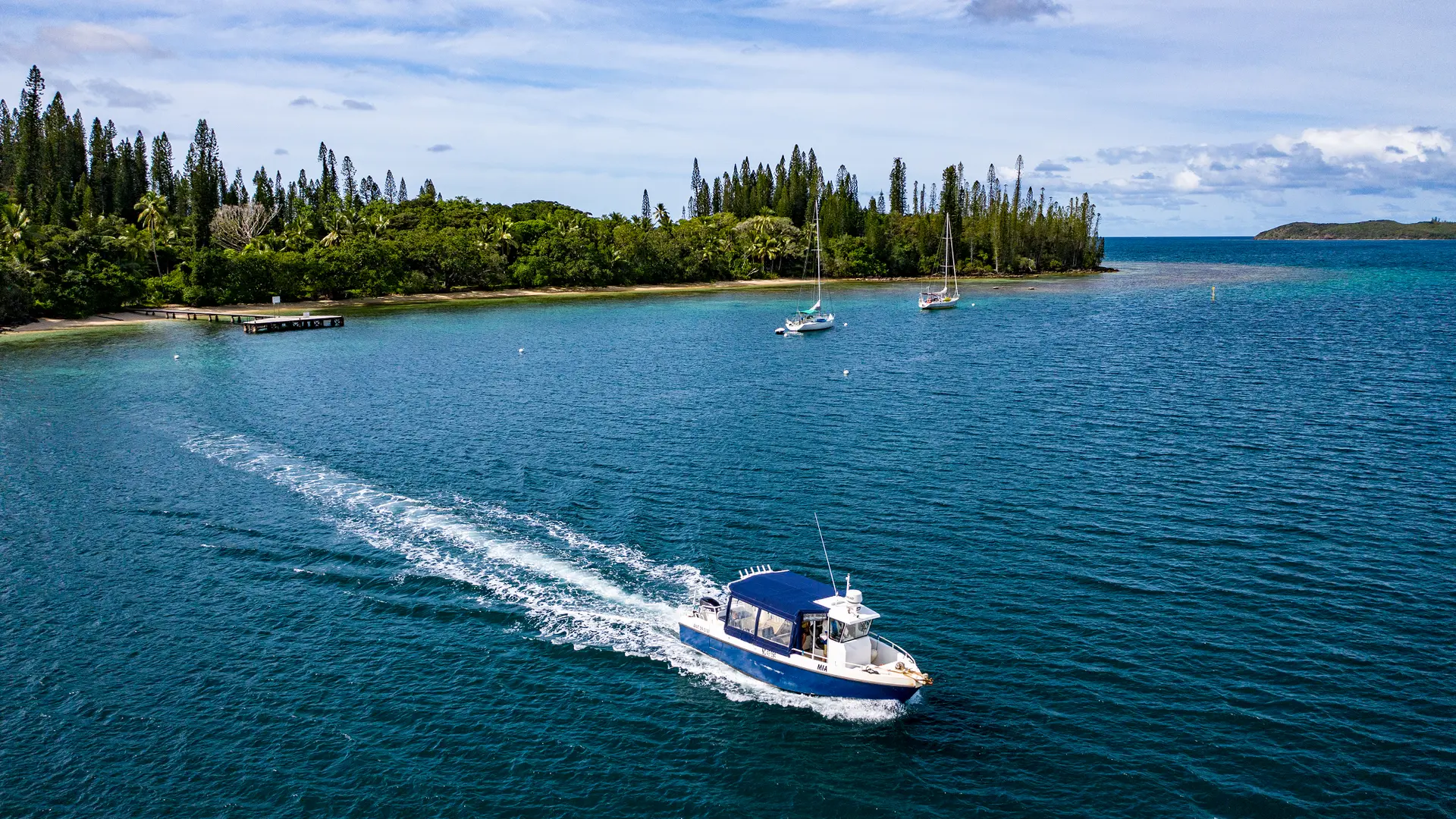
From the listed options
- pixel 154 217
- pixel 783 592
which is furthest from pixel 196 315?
pixel 783 592

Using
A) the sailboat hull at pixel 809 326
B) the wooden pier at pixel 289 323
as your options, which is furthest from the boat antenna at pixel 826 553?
the wooden pier at pixel 289 323

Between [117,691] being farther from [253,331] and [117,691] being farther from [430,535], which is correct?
[253,331]

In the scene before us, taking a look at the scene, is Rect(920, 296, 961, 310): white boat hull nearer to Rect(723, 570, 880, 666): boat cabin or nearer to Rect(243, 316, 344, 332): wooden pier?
Rect(243, 316, 344, 332): wooden pier

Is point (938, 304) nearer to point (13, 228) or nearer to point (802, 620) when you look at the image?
point (802, 620)

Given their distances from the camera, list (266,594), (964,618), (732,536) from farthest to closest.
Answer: (732,536), (266,594), (964,618)

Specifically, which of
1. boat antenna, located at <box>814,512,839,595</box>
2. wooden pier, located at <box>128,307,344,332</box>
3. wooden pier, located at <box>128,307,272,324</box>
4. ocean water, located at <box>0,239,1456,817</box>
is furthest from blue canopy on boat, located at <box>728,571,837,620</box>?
wooden pier, located at <box>128,307,272,324</box>

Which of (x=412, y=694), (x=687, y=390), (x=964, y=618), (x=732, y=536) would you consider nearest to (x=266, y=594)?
(x=412, y=694)
